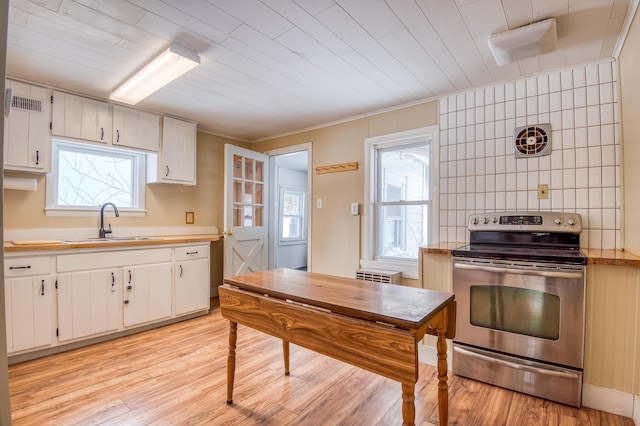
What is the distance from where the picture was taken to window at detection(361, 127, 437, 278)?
9.77 feet

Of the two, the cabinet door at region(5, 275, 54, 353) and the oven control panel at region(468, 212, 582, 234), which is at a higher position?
the oven control panel at region(468, 212, 582, 234)

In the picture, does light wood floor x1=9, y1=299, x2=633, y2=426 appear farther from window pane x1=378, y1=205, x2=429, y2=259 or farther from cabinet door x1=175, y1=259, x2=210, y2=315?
window pane x1=378, y1=205, x2=429, y2=259

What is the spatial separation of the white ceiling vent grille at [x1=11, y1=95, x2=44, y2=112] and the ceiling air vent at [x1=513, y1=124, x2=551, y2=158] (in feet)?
13.0

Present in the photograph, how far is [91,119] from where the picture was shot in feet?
9.43

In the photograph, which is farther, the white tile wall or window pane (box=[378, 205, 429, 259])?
window pane (box=[378, 205, 429, 259])

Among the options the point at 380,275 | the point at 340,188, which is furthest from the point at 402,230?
the point at 340,188

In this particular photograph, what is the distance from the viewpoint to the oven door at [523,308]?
1.84m

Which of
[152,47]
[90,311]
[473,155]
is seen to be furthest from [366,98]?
[90,311]

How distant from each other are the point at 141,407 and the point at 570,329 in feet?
8.62

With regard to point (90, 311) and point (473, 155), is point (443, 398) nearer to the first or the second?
point (473, 155)

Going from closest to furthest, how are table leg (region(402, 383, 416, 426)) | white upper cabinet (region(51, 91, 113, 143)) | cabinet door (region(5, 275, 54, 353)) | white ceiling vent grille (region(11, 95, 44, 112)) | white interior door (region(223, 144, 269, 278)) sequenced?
table leg (region(402, 383, 416, 426)), cabinet door (region(5, 275, 54, 353)), white ceiling vent grille (region(11, 95, 44, 112)), white upper cabinet (region(51, 91, 113, 143)), white interior door (region(223, 144, 269, 278))

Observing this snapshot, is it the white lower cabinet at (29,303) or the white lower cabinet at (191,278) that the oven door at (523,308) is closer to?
the white lower cabinet at (191,278)

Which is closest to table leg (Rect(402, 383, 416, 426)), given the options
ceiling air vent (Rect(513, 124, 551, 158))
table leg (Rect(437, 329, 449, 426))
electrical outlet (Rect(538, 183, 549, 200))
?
table leg (Rect(437, 329, 449, 426))

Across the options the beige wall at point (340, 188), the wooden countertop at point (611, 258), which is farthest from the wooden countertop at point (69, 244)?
the wooden countertop at point (611, 258)
